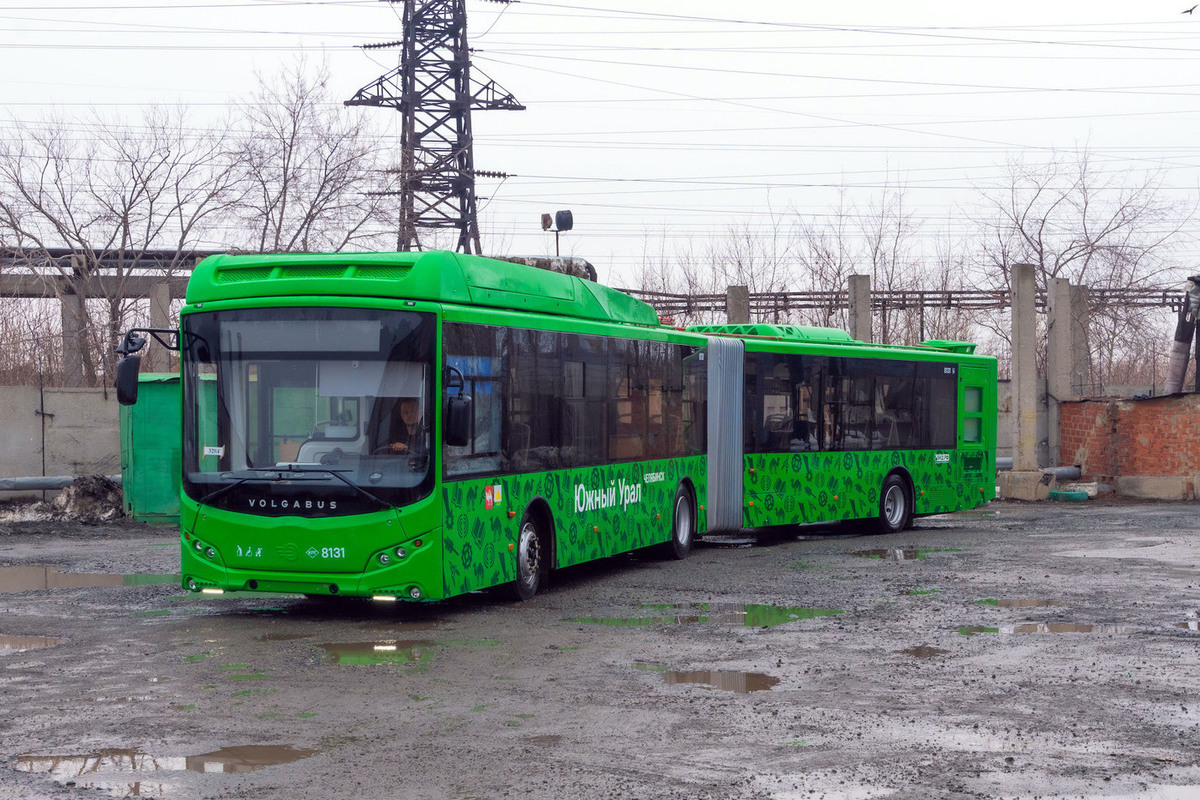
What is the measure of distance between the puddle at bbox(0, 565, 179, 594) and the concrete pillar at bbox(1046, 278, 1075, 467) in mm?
21561

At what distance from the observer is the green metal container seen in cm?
2133

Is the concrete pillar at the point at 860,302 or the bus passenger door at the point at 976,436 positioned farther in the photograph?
the concrete pillar at the point at 860,302

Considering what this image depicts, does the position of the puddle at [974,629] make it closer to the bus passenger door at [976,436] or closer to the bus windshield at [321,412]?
the bus windshield at [321,412]

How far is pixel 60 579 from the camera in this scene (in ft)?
48.5

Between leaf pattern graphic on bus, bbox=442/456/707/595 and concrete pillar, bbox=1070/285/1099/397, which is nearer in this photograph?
leaf pattern graphic on bus, bbox=442/456/707/595

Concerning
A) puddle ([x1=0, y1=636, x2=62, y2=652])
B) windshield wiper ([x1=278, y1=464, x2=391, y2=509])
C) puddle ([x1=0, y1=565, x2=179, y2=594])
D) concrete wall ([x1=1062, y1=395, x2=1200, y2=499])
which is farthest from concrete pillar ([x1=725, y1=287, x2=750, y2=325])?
puddle ([x1=0, y1=636, x2=62, y2=652])

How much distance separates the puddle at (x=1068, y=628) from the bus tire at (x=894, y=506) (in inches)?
373

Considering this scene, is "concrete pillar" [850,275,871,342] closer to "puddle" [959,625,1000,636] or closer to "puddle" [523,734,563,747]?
"puddle" [959,625,1000,636]

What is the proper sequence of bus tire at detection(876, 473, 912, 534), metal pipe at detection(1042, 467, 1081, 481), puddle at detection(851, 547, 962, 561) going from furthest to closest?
metal pipe at detection(1042, 467, 1081, 481) < bus tire at detection(876, 473, 912, 534) < puddle at detection(851, 547, 962, 561)

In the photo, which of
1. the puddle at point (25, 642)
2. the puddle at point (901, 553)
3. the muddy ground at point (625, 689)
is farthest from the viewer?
the puddle at point (901, 553)

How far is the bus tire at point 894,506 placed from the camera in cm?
2097

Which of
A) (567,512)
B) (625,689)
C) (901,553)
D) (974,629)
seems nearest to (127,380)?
(567,512)

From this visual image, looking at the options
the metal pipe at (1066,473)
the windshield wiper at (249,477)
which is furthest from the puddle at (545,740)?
the metal pipe at (1066,473)

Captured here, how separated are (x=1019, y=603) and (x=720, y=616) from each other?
9.98 ft
